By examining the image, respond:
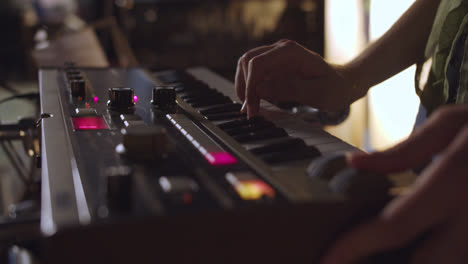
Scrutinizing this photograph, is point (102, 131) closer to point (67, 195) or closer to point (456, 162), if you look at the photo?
point (67, 195)

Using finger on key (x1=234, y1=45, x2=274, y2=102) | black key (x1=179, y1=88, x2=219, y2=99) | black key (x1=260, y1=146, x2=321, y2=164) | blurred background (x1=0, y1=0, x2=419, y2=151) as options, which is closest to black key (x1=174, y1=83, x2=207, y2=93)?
black key (x1=179, y1=88, x2=219, y2=99)

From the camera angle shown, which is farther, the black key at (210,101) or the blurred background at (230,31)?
the blurred background at (230,31)

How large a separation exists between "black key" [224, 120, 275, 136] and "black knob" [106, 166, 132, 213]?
1.00 ft

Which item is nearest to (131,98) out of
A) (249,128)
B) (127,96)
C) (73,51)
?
(127,96)

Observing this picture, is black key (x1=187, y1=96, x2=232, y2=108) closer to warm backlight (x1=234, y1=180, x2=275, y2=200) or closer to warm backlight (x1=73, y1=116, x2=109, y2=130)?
warm backlight (x1=73, y1=116, x2=109, y2=130)

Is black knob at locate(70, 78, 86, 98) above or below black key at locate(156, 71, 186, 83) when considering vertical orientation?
above

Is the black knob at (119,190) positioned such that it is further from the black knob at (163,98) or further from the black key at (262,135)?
the black knob at (163,98)

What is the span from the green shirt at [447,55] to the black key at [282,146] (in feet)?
1.49

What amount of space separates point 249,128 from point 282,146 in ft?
0.36

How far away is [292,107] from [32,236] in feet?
2.74

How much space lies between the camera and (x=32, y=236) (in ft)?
1.22

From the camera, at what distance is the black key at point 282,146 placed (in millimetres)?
593

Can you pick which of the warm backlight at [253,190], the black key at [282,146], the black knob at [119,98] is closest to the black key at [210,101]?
the black knob at [119,98]

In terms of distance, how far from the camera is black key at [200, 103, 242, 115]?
2.72 ft
